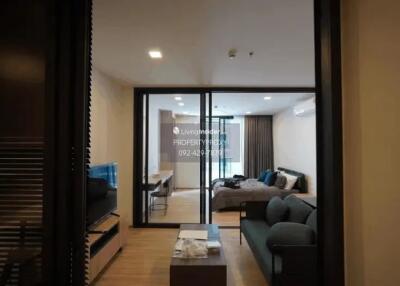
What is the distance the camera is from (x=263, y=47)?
2.95 metres

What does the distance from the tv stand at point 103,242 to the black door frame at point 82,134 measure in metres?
1.78

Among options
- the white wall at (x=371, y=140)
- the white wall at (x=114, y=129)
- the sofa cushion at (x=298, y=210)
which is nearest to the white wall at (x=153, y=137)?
the white wall at (x=114, y=129)

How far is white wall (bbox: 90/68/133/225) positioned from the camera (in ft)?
12.3

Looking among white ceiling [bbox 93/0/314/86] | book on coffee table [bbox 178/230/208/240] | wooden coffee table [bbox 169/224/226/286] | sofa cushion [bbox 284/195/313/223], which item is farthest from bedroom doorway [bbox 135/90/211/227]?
wooden coffee table [bbox 169/224/226/286]

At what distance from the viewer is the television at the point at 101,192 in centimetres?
295

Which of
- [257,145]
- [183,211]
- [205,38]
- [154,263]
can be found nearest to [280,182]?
[183,211]

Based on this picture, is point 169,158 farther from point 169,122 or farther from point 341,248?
point 341,248

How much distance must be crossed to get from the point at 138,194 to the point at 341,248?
4.30 meters

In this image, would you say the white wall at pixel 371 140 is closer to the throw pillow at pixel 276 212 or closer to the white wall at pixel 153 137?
the throw pillow at pixel 276 212

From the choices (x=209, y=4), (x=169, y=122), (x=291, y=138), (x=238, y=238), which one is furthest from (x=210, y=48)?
(x=291, y=138)

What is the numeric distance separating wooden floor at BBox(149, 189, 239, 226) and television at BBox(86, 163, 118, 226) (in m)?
1.54

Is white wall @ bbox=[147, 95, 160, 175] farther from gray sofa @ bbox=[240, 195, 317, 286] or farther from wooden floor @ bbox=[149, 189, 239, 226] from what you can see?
gray sofa @ bbox=[240, 195, 317, 286]

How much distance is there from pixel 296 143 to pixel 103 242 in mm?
4688

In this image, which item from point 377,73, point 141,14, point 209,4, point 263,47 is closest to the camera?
point 377,73
